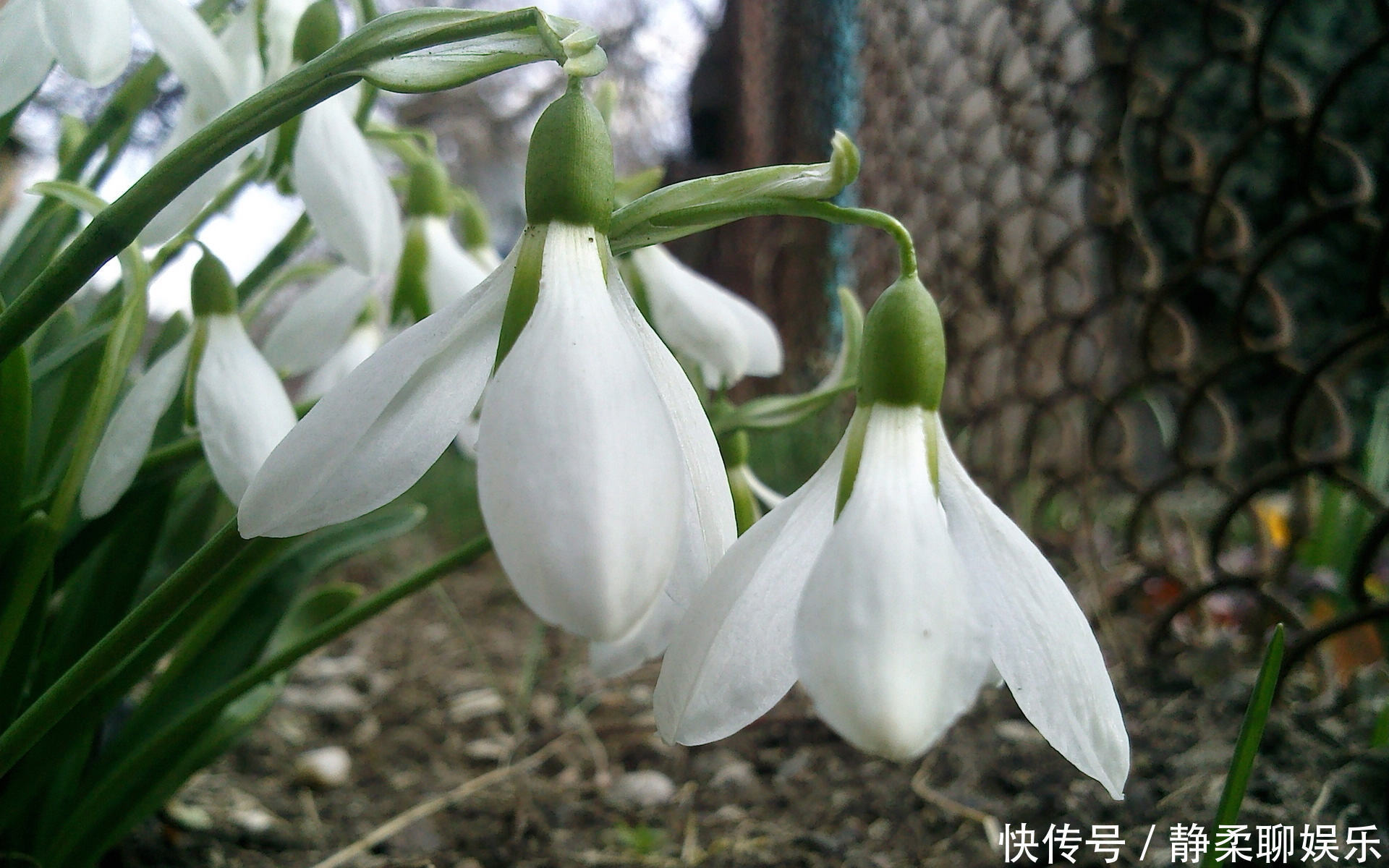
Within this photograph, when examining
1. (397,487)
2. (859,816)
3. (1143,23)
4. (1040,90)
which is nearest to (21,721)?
(397,487)

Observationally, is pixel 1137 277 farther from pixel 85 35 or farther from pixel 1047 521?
pixel 85 35

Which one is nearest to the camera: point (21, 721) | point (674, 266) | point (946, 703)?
point (946, 703)

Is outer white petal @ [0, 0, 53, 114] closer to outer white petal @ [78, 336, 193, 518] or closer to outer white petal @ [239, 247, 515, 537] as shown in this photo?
outer white petal @ [78, 336, 193, 518]

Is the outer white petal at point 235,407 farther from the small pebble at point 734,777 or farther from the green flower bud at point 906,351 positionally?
the small pebble at point 734,777

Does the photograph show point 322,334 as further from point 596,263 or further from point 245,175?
point 596,263

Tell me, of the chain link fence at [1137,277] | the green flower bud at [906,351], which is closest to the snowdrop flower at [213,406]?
the green flower bud at [906,351]
